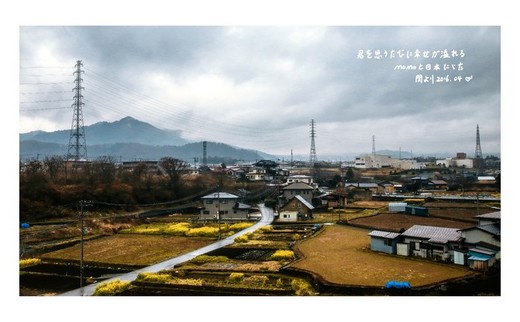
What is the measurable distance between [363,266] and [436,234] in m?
3.79

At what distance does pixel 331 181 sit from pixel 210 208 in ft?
70.5

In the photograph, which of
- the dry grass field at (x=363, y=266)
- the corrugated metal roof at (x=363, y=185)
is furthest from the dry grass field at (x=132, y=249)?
the corrugated metal roof at (x=363, y=185)

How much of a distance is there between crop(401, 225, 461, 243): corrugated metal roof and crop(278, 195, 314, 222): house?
503 inches

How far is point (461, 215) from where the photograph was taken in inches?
979

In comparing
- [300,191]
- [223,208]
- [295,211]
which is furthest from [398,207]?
[223,208]

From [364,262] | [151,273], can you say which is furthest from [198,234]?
[364,262]

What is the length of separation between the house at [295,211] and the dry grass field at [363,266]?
9.40 m

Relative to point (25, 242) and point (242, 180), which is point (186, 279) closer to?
point (25, 242)

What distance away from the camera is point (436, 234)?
52.3 ft

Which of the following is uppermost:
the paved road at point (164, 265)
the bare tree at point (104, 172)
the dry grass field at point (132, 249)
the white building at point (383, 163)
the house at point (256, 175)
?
the white building at point (383, 163)

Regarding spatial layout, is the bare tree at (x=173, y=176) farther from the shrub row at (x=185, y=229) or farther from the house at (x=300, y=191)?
the shrub row at (x=185, y=229)

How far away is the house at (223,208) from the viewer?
29.9 metres

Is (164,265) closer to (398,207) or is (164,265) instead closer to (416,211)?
(416,211)

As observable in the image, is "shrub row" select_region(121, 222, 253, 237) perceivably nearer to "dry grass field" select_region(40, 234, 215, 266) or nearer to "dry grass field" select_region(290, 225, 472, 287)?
"dry grass field" select_region(40, 234, 215, 266)
